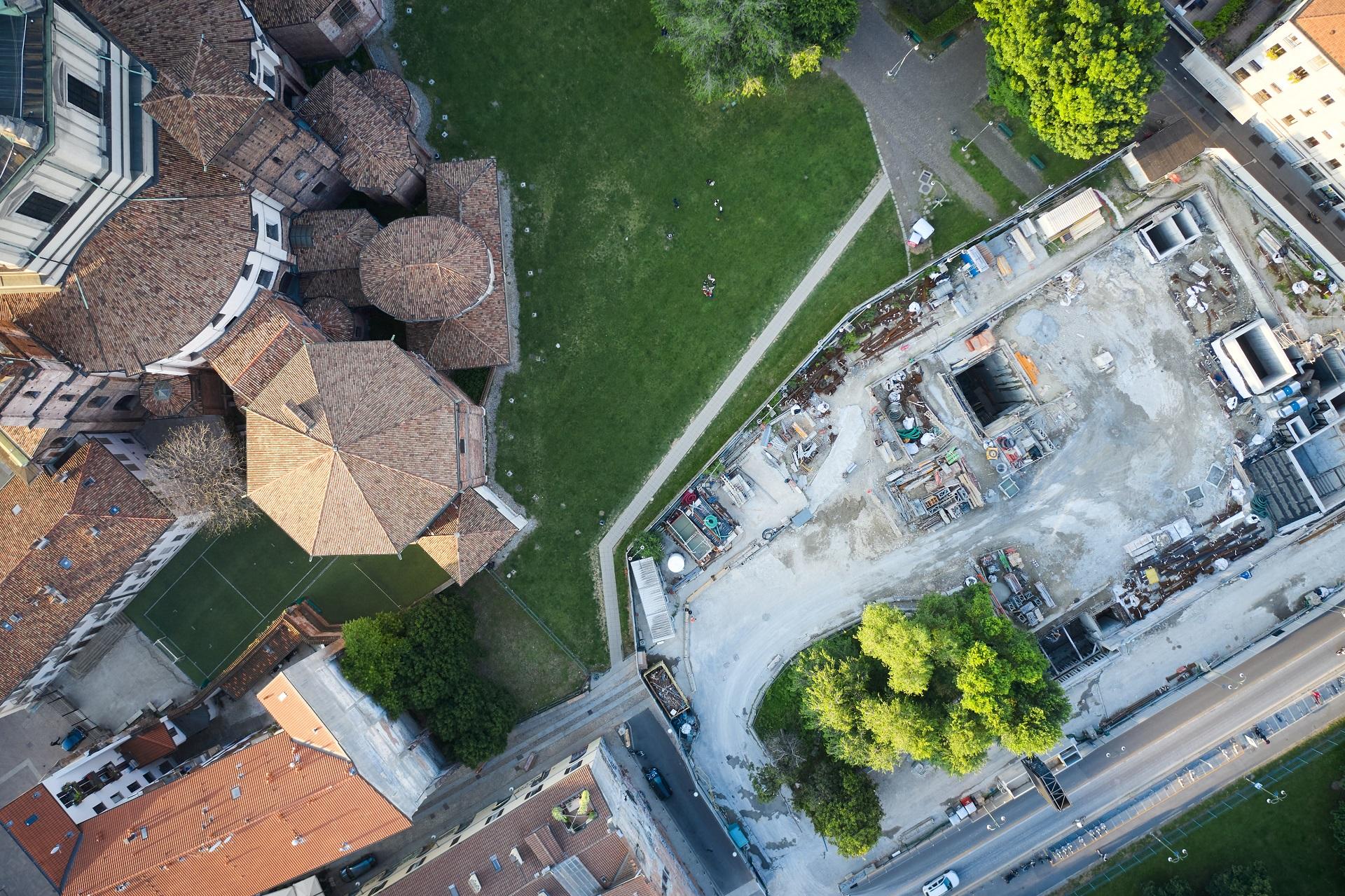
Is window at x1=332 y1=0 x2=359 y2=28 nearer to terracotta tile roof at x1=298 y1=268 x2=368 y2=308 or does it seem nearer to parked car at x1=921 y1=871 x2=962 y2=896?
terracotta tile roof at x1=298 y1=268 x2=368 y2=308

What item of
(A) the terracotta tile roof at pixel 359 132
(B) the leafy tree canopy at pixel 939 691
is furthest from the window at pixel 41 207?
(B) the leafy tree canopy at pixel 939 691

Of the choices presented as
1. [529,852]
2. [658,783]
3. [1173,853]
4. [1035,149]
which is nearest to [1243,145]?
[1035,149]

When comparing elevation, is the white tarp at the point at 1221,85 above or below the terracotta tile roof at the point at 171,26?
below

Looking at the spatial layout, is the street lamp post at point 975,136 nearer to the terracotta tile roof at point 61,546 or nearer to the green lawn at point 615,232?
the green lawn at point 615,232

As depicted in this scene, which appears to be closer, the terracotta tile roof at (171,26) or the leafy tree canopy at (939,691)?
the terracotta tile roof at (171,26)

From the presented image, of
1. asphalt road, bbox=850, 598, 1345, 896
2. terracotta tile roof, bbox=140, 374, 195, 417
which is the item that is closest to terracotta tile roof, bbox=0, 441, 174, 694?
terracotta tile roof, bbox=140, 374, 195, 417

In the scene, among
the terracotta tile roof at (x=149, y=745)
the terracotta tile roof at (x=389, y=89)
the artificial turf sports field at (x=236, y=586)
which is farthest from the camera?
the artificial turf sports field at (x=236, y=586)

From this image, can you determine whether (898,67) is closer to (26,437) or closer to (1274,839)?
(1274,839)
